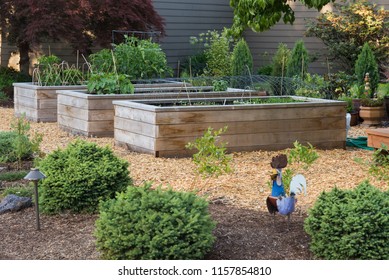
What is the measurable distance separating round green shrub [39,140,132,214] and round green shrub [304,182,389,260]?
1.81 metres

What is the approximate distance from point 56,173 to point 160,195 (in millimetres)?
1515

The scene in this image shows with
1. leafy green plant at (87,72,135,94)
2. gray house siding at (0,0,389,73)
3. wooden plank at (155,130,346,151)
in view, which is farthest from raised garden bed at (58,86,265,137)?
gray house siding at (0,0,389,73)

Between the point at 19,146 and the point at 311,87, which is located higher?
the point at 311,87

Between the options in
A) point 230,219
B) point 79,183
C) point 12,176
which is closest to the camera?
point 230,219

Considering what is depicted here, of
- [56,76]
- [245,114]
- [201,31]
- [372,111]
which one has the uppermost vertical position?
[201,31]

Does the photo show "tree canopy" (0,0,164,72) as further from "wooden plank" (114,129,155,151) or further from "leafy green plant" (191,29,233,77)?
"wooden plank" (114,129,155,151)

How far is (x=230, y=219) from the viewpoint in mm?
5762

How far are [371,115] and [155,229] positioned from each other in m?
8.50

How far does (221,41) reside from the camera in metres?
17.9

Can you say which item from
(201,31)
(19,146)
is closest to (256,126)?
(19,146)

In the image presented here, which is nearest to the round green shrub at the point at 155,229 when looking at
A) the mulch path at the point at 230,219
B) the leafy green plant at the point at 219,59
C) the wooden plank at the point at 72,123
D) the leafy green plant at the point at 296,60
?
the mulch path at the point at 230,219

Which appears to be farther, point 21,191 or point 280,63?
point 280,63

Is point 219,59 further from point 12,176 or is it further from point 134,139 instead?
point 12,176

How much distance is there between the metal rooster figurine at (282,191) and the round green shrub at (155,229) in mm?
787
